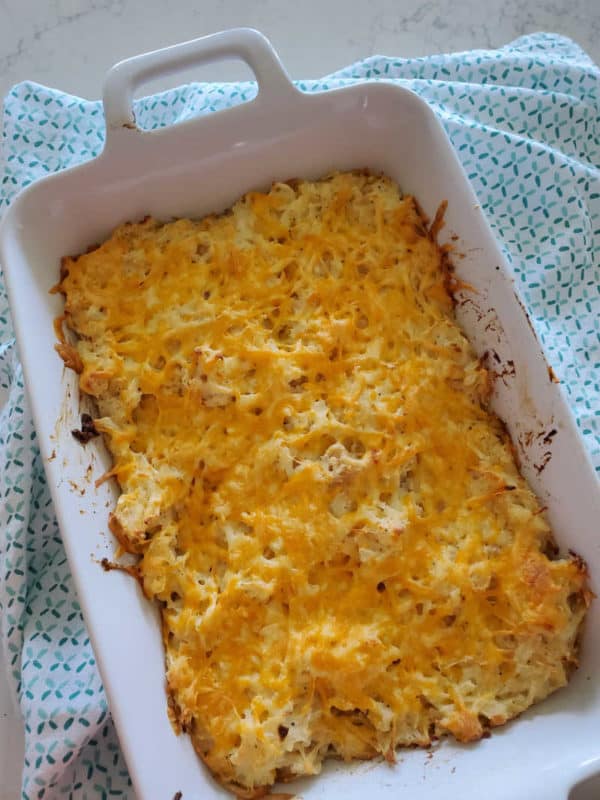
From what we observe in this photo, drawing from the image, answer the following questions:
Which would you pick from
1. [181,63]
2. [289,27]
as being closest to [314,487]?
[181,63]

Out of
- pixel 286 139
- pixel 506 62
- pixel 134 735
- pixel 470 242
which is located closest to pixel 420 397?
pixel 470 242

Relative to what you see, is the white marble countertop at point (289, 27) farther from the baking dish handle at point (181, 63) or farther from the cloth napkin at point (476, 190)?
the baking dish handle at point (181, 63)

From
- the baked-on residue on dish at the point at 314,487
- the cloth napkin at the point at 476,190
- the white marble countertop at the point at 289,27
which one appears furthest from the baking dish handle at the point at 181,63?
the white marble countertop at the point at 289,27

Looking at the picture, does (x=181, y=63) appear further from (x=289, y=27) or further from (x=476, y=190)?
(x=289, y=27)

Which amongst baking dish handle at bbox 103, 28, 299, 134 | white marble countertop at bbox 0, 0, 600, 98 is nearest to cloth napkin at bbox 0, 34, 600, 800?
white marble countertop at bbox 0, 0, 600, 98

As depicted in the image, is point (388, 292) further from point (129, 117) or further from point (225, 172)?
point (129, 117)
